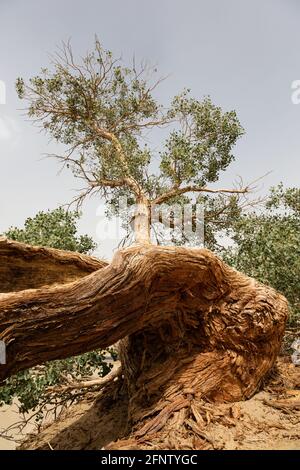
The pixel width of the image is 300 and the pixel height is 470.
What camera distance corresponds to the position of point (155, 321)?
17.9ft

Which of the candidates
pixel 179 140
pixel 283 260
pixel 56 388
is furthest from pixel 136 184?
pixel 56 388

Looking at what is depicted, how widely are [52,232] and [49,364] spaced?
10.6 ft

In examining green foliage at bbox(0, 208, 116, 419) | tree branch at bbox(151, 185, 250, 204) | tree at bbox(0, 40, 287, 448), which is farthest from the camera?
tree branch at bbox(151, 185, 250, 204)

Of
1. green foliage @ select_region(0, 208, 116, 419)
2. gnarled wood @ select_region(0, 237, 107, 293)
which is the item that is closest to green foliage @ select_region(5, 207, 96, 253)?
green foliage @ select_region(0, 208, 116, 419)

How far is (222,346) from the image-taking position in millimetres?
5785

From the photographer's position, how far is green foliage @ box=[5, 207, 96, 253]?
28.2 ft

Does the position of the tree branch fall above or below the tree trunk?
above

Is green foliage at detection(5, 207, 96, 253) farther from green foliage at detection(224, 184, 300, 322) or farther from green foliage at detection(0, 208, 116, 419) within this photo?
green foliage at detection(224, 184, 300, 322)

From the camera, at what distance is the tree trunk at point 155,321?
3.95 m

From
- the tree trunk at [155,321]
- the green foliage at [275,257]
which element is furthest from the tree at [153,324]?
the green foliage at [275,257]

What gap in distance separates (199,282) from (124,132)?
9.75 meters

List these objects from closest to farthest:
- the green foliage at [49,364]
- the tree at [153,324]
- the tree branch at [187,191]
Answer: the tree at [153,324] → the green foliage at [49,364] → the tree branch at [187,191]

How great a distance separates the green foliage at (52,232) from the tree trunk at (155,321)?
2.89m

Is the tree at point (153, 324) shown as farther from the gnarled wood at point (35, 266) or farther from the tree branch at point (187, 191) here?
the tree branch at point (187, 191)
